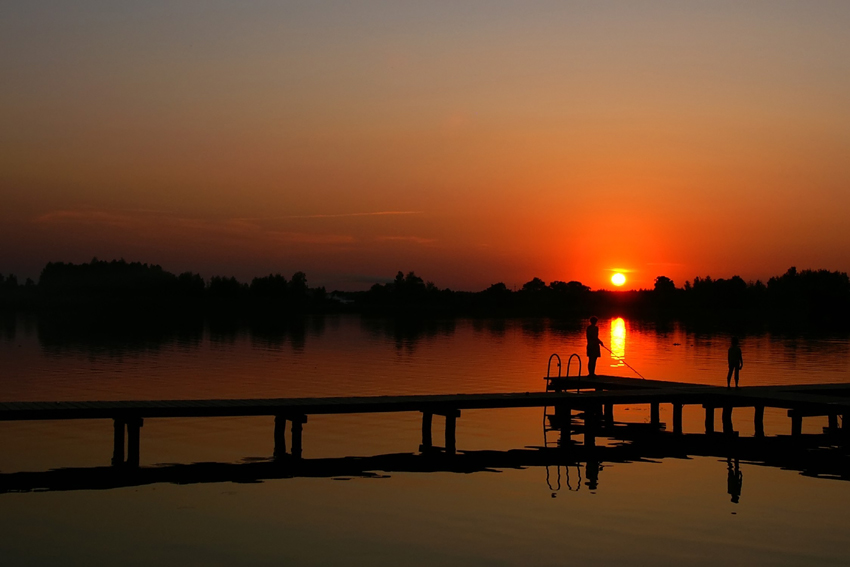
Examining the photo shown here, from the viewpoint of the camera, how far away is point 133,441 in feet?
72.1

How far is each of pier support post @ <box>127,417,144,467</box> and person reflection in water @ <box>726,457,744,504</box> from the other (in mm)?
12611

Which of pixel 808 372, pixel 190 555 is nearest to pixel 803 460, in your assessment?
pixel 190 555

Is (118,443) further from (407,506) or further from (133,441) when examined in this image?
(407,506)

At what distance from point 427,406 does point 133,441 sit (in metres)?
7.06

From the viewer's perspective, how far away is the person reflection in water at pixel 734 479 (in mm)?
19656

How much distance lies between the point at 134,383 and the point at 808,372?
3680 cm

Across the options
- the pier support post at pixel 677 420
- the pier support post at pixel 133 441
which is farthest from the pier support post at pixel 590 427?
the pier support post at pixel 133 441

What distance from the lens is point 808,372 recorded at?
5622 cm

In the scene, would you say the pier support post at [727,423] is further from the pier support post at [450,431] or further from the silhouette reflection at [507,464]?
the pier support post at [450,431]

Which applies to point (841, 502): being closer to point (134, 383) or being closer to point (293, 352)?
point (134, 383)

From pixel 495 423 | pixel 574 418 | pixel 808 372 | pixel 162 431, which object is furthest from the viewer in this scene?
pixel 808 372

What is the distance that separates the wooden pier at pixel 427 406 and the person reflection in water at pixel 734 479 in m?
3.05

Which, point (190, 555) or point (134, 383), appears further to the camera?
point (134, 383)

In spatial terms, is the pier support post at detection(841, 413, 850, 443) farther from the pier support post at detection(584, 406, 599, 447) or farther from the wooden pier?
the pier support post at detection(584, 406, 599, 447)
